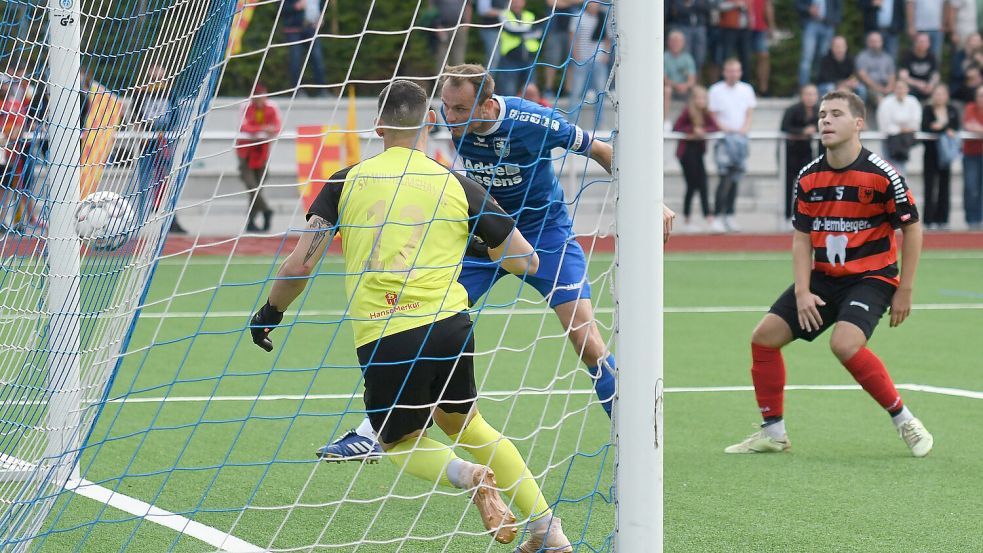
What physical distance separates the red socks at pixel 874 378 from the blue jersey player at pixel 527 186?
1231 mm

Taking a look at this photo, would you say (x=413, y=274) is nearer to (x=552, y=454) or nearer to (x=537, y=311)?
(x=552, y=454)

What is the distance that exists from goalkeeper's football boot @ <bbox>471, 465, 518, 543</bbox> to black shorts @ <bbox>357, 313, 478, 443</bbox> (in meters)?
0.28

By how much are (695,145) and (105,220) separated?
13.6 m

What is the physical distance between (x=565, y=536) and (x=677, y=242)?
12806 millimetres

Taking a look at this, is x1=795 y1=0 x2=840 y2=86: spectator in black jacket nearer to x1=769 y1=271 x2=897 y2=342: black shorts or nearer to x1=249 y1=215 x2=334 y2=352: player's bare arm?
x1=769 y1=271 x2=897 y2=342: black shorts

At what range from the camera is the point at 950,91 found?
67.8 feet

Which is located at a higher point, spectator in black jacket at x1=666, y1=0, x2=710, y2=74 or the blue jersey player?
the blue jersey player

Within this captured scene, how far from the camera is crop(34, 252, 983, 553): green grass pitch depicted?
192 inches

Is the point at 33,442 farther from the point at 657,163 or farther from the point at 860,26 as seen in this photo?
the point at 860,26

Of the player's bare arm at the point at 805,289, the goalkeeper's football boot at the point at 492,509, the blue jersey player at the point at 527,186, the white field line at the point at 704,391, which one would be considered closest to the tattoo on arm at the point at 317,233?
the goalkeeper's football boot at the point at 492,509

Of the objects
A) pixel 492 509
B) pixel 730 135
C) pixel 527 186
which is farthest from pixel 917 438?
pixel 730 135

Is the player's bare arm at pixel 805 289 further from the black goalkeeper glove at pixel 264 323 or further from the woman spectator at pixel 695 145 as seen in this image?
the woman spectator at pixel 695 145

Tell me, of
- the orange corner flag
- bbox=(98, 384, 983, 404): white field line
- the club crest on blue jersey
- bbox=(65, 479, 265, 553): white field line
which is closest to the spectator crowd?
the orange corner flag

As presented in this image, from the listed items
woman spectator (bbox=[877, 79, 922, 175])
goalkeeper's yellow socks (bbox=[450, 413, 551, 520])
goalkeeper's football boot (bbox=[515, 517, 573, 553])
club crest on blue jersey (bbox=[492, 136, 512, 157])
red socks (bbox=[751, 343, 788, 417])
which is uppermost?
club crest on blue jersey (bbox=[492, 136, 512, 157])
